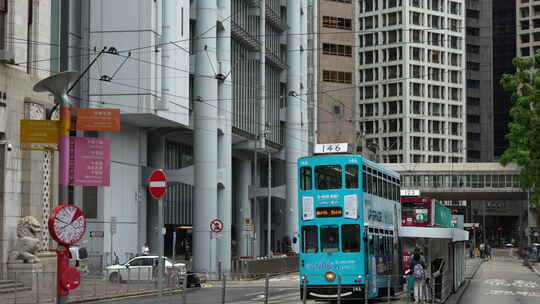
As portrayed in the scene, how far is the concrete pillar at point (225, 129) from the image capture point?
61844 mm

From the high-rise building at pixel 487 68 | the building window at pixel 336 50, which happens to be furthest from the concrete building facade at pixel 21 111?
the high-rise building at pixel 487 68

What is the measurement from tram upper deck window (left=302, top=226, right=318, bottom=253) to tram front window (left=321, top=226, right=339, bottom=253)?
259 millimetres

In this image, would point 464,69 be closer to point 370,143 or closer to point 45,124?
point 370,143

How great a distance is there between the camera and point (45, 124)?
58.1 feet

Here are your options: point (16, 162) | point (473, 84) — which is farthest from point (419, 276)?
point (473, 84)

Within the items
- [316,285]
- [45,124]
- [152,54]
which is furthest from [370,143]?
[45,124]

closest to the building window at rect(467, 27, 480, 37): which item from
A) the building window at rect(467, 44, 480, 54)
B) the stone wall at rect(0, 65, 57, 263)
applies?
the building window at rect(467, 44, 480, 54)

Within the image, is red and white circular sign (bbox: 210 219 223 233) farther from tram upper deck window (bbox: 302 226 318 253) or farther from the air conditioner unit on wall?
tram upper deck window (bbox: 302 226 318 253)

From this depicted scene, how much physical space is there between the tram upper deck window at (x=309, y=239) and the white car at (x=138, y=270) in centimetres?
976

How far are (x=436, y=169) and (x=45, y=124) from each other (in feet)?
345

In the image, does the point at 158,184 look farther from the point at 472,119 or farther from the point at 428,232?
the point at 472,119

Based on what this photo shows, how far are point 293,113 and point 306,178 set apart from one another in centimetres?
5274

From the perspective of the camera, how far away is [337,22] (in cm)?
12031

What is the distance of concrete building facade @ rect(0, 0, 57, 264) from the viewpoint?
120ft
